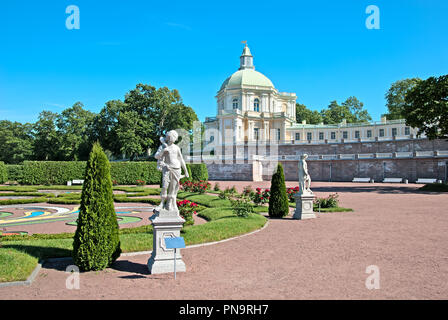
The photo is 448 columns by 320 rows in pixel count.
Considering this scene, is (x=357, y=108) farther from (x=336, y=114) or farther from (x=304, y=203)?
(x=304, y=203)

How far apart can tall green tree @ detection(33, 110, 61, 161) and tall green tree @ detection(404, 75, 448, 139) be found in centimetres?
5485

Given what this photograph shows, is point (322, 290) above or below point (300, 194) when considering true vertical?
below

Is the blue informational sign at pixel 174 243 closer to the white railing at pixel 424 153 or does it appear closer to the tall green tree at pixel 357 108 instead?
the white railing at pixel 424 153

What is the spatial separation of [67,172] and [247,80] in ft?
132

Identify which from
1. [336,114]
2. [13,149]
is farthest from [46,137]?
[336,114]

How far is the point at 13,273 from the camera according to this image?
239 inches

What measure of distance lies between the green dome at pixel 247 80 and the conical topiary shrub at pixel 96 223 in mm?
58544

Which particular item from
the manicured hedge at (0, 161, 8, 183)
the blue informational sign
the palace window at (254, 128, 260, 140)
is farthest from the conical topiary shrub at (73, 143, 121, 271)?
the palace window at (254, 128, 260, 140)

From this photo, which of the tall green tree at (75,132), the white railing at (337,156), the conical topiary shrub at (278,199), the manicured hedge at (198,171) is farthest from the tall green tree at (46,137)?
the conical topiary shrub at (278,199)

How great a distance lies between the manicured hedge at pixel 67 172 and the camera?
35844mm

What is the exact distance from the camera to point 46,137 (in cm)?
5684
